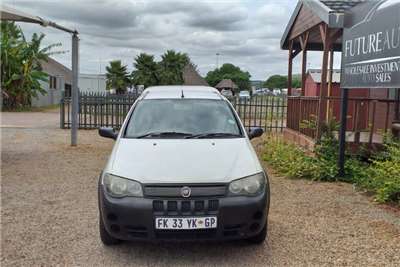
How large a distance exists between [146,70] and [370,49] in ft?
138

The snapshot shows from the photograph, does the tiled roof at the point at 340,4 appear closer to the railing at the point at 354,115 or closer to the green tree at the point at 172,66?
the railing at the point at 354,115

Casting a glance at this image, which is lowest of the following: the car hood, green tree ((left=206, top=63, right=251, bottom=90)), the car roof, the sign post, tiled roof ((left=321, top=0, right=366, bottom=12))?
the car hood

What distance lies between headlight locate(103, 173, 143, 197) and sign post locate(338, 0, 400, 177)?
407cm

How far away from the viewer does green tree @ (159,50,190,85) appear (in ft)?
152

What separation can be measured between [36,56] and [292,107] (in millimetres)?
19355

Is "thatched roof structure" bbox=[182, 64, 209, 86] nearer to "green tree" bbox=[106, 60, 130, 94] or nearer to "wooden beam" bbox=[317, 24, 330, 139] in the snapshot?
"green tree" bbox=[106, 60, 130, 94]

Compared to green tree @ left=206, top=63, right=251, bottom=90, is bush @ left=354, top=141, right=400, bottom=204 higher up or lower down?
lower down

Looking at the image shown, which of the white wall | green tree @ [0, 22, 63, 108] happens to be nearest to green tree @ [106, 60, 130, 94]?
the white wall

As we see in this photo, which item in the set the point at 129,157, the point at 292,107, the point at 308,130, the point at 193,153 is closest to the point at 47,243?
the point at 129,157

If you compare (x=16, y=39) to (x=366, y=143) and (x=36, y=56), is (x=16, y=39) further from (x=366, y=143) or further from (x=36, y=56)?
(x=366, y=143)

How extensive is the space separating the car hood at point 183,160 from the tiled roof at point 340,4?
4921 mm

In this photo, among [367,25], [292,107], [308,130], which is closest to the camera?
[367,25]

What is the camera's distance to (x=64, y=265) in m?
3.83

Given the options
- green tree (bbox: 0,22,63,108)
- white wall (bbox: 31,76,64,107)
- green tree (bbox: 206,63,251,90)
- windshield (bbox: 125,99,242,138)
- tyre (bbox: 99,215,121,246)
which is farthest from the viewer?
green tree (bbox: 206,63,251,90)
